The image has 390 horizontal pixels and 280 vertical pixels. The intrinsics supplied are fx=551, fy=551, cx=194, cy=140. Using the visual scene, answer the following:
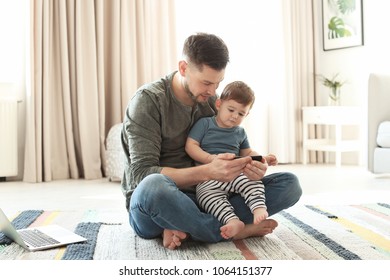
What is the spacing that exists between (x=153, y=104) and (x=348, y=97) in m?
3.94

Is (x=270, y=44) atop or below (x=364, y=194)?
atop

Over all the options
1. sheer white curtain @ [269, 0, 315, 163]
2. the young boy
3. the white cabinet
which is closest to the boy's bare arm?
the young boy

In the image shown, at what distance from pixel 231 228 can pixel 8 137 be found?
8.88 feet

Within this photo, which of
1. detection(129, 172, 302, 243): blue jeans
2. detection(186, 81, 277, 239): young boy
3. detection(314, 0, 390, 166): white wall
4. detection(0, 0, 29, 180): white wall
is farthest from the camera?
detection(314, 0, 390, 166): white wall

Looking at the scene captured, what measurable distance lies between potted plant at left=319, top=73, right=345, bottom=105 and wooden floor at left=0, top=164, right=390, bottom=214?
1076mm

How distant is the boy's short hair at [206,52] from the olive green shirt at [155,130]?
19cm

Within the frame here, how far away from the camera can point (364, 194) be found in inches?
123

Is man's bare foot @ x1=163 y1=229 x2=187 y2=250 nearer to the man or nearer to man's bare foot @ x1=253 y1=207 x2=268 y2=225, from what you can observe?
the man

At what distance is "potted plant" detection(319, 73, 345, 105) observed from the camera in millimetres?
5262

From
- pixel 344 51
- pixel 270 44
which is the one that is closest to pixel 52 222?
pixel 270 44

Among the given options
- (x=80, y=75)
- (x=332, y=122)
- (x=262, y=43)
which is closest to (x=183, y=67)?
(x=80, y=75)

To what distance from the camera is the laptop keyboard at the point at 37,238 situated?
1.83 metres

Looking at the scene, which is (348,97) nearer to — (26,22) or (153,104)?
(26,22)
